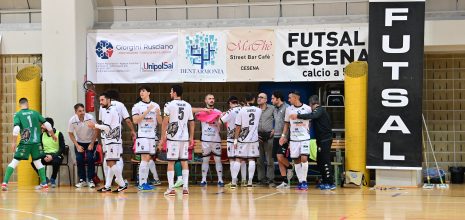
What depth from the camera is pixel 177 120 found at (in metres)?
16.2

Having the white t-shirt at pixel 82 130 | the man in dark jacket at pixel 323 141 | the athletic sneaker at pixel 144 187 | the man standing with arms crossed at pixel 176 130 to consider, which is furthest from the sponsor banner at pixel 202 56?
the man standing with arms crossed at pixel 176 130

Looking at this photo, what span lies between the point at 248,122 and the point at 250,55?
6.28 feet

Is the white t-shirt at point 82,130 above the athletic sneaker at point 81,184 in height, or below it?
above

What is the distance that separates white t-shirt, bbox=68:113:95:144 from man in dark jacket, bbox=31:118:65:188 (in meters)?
0.38

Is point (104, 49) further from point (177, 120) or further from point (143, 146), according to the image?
point (177, 120)

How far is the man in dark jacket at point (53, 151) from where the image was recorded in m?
19.2

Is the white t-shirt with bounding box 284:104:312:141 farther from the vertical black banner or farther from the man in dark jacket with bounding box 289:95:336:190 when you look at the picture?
the vertical black banner

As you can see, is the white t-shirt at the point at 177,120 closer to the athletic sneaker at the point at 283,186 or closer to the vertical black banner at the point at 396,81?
→ the athletic sneaker at the point at 283,186

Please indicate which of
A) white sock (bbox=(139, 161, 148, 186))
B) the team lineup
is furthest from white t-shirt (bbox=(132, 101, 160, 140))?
white sock (bbox=(139, 161, 148, 186))

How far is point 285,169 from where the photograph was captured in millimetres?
18656

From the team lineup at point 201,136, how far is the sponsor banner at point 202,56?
751 millimetres

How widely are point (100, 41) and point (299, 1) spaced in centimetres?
483

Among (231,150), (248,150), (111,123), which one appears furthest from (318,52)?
(111,123)

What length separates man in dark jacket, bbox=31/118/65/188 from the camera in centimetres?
1917
